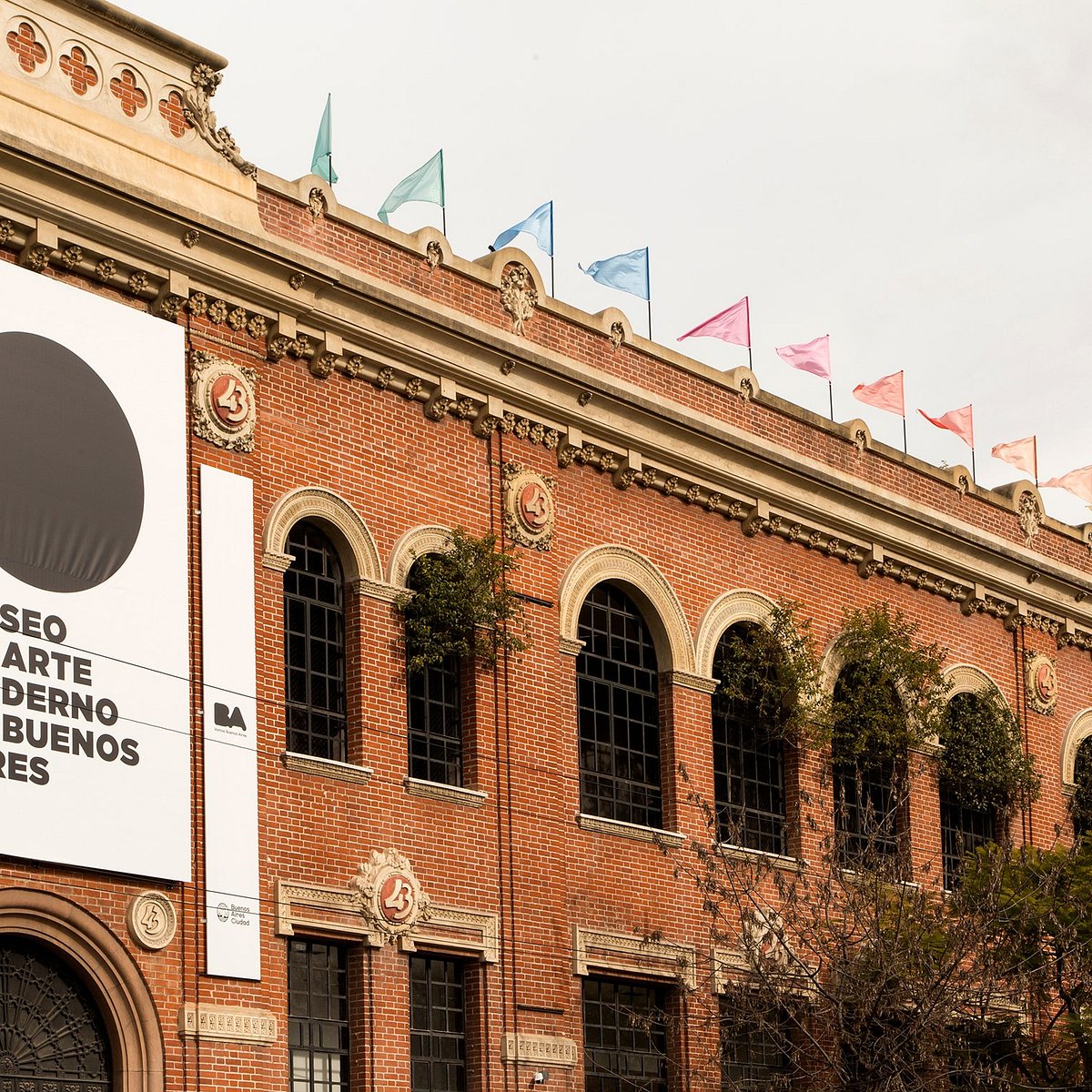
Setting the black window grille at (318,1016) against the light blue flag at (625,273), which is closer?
the black window grille at (318,1016)

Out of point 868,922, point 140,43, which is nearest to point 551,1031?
point 868,922

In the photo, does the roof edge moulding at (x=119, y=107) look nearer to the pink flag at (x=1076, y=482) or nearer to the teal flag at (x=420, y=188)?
the teal flag at (x=420, y=188)

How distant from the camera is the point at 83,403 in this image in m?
21.1

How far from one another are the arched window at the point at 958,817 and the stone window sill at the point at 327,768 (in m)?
11.3

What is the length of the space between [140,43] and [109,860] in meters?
8.48

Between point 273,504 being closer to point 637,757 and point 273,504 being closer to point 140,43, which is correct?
point 140,43

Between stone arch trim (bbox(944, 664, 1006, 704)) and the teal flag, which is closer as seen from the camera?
the teal flag

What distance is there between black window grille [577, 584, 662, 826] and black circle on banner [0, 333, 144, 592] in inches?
297

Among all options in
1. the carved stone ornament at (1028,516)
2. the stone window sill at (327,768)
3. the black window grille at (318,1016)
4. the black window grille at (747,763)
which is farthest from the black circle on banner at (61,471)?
the carved stone ornament at (1028,516)

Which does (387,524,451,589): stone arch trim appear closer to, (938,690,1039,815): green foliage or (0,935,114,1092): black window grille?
(0,935,114,1092): black window grille

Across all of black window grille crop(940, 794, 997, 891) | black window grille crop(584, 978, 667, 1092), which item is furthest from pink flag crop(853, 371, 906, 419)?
black window grille crop(584, 978, 667, 1092)

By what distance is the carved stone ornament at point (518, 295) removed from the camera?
26.7 m

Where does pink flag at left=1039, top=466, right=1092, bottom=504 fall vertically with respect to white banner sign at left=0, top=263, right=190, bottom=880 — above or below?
above

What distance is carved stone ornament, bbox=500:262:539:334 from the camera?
26688 mm
